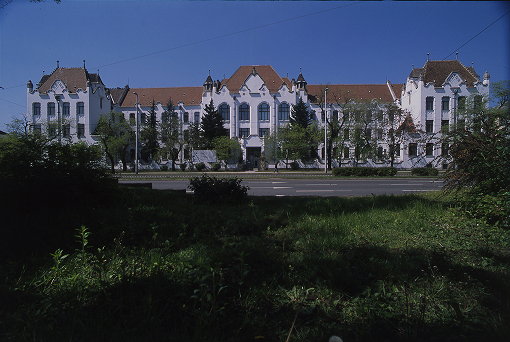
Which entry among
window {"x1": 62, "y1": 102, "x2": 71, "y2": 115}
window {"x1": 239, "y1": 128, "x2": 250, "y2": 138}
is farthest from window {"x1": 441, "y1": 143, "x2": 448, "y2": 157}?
window {"x1": 62, "y1": 102, "x2": 71, "y2": 115}

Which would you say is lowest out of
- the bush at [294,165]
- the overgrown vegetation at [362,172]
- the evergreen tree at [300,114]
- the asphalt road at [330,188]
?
the asphalt road at [330,188]

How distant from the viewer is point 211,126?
50406 mm

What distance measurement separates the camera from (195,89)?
199 feet

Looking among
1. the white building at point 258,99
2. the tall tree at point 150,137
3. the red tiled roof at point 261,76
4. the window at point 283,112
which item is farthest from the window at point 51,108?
the window at point 283,112

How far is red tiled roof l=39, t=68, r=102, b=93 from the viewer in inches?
2004

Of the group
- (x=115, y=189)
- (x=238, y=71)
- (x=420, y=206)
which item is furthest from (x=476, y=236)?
(x=238, y=71)

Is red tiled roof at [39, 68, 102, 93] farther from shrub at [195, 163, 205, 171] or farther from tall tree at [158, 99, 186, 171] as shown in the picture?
shrub at [195, 163, 205, 171]

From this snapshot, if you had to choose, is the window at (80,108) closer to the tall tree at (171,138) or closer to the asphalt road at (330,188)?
the tall tree at (171,138)

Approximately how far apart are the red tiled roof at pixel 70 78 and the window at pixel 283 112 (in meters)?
36.3

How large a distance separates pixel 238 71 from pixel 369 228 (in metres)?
55.8

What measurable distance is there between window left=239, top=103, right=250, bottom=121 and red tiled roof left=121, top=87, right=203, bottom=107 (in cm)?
1013

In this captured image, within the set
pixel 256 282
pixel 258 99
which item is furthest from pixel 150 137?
pixel 256 282

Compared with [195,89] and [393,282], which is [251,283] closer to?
[393,282]

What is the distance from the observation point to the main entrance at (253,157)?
168ft
